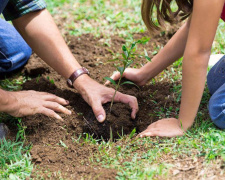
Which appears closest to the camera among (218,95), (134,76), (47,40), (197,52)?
(197,52)

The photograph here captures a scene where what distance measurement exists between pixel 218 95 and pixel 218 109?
0.40 feet

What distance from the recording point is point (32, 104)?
2.50m

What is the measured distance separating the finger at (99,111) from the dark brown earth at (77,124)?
61 millimetres

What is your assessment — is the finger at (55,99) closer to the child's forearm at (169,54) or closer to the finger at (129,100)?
the finger at (129,100)

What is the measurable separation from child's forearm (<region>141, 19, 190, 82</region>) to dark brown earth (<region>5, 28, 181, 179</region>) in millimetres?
151

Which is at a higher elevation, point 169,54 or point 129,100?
point 169,54

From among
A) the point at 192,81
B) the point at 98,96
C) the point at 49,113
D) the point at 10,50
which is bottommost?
the point at 49,113

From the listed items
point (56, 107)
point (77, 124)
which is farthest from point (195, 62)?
point (56, 107)

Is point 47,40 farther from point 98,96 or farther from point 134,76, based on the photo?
point 134,76

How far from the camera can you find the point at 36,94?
2594 mm

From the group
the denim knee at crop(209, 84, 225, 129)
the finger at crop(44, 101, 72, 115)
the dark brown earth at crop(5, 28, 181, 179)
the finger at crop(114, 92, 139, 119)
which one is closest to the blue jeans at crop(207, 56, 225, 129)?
the denim knee at crop(209, 84, 225, 129)

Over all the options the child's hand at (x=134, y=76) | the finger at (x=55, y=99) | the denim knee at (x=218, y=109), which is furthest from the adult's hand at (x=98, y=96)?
the denim knee at (x=218, y=109)

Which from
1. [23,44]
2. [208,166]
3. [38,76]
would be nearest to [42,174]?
[208,166]

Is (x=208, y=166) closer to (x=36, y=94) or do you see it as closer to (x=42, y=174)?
(x=42, y=174)
